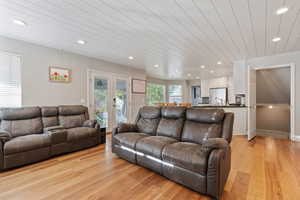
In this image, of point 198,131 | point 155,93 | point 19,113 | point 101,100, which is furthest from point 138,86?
point 198,131

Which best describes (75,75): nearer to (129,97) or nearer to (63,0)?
(129,97)

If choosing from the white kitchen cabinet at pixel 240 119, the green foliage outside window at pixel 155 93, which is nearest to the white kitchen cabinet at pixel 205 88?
the green foliage outside window at pixel 155 93

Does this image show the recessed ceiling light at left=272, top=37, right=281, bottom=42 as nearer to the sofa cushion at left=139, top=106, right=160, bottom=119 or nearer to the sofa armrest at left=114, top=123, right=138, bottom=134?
the sofa cushion at left=139, top=106, right=160, bottom=119

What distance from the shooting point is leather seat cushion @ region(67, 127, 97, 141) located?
3159 mm

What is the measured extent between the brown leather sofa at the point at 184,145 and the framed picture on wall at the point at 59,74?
2.19 metres

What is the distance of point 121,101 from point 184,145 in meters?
3.82

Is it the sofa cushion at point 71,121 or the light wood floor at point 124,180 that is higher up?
the sofa cushion at point 71,121

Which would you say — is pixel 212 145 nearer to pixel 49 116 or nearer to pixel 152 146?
pixel 152 146

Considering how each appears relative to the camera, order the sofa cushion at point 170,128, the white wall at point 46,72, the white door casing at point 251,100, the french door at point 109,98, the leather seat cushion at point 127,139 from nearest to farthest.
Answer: the leather seat cushion at point 127,139, the sofa cushion at point 170,128, the white wall at point 46,72, the white door casing at point 251,100, the french door at point 109,98

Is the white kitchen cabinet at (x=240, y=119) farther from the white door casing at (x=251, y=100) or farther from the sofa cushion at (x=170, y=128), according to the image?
the sofa cushion at (x=170, y=128)

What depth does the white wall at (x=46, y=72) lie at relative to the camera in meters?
3.32

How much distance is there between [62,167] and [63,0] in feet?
8.33

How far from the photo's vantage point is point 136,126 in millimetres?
3350

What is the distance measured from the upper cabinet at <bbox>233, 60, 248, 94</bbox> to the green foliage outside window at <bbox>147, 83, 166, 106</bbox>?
436 centimetres
